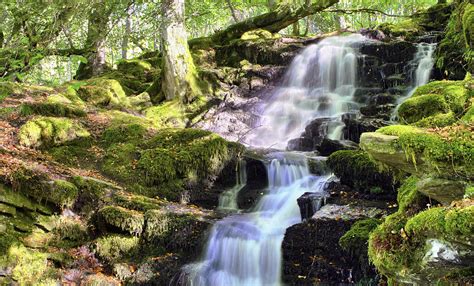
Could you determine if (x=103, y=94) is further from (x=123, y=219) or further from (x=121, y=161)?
(x=123, y=219)

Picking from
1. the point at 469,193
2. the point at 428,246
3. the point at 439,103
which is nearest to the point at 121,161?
the point at 439,103

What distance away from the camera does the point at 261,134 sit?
42.9 ft

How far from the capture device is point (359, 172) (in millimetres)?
7477

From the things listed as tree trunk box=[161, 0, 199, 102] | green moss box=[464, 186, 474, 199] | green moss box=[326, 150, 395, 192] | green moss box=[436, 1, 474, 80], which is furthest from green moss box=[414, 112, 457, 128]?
tree trunk box=[161, 0, 199, 102]

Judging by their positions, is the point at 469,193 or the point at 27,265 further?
the point at 27,265

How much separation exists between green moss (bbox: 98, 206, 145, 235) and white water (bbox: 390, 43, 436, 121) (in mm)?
8747

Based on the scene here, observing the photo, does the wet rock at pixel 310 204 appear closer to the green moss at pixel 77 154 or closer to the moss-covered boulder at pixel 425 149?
the moss-covered boulder at pixel 425 149

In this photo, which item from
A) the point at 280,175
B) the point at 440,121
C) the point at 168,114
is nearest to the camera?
the point at 440,121

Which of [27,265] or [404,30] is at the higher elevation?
[404,30]

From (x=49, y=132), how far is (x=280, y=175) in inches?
193

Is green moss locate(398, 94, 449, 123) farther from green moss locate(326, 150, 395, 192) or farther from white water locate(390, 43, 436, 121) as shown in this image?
white water locate(390, 43, 436, 121)

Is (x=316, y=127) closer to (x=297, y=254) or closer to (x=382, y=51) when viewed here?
(x=382, y=51)

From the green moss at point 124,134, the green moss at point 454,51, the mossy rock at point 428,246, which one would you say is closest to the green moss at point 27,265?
the green moss at point 124,134

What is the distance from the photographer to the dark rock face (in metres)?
5.82
